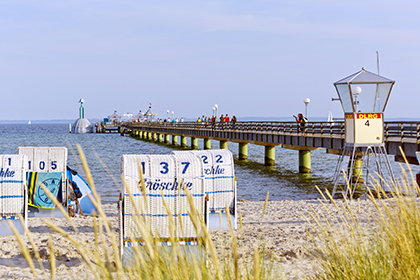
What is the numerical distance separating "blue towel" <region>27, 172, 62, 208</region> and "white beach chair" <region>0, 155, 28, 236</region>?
183 centimetres

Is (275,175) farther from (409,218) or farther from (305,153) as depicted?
(409,218)

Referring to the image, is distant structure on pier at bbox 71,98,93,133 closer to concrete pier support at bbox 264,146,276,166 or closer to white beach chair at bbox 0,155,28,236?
concrete pier support at bbox 264,146,276,166

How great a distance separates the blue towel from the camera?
1175cm

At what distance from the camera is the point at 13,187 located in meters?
9.84

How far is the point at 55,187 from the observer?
11922 millimetres

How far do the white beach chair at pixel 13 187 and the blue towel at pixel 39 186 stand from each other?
1830mm

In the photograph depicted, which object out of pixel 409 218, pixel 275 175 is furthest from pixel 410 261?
pixel 275 175

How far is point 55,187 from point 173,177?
5901mm

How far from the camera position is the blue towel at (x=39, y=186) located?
11.8 m

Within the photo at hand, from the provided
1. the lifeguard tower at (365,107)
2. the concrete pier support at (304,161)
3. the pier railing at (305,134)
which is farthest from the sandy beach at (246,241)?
the concrete pier support at (304,161)

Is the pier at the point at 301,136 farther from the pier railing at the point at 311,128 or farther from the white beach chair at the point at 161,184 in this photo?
the white beach chair at the point at 161,184

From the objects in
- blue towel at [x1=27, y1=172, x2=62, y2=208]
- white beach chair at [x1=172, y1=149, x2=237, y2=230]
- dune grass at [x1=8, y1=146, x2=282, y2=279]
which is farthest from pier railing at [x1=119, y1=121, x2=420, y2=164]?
dune grass at [x1=8, y1=146, x2=282, y2=279]

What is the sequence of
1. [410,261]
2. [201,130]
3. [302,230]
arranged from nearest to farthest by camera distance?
[410,261] → [302,230] → [201,130]

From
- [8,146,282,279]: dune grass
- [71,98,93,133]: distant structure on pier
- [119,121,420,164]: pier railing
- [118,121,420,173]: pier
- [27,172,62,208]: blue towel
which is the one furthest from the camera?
[71,98,93,133]: distant structure on pier
